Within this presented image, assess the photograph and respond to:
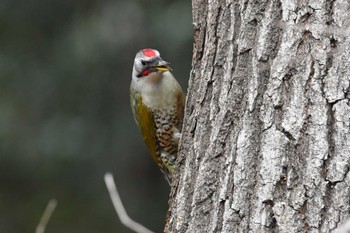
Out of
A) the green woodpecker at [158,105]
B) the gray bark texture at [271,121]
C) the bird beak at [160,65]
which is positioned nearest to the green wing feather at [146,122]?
the green woodpecker at [158,105]

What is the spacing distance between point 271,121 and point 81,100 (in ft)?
19.7

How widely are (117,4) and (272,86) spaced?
580cm

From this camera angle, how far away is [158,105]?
214 inches

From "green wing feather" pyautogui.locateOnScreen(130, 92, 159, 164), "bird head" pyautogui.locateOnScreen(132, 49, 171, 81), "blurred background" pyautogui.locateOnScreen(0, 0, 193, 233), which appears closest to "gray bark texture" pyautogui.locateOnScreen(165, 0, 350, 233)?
"bird head" pyautogui.locateOnScreen(132, 49, 171, 81)

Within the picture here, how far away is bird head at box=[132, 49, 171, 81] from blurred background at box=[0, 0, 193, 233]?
339cm

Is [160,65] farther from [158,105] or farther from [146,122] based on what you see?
[146,122]

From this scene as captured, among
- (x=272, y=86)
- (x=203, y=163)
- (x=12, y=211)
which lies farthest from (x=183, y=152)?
(x=12, y=211)

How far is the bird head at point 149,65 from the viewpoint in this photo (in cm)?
528

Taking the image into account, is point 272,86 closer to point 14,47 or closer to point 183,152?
point 183,152

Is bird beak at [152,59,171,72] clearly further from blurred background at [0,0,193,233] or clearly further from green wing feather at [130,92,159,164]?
blurred background at [0,0,193,233]

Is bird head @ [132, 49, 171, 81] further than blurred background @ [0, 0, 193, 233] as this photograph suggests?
No

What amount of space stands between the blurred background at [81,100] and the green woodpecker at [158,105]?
11.1 ft

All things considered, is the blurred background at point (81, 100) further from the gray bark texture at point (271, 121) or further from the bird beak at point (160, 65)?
the gray bark texture at point (271, 121)

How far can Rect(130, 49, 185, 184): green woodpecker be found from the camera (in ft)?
17.4
